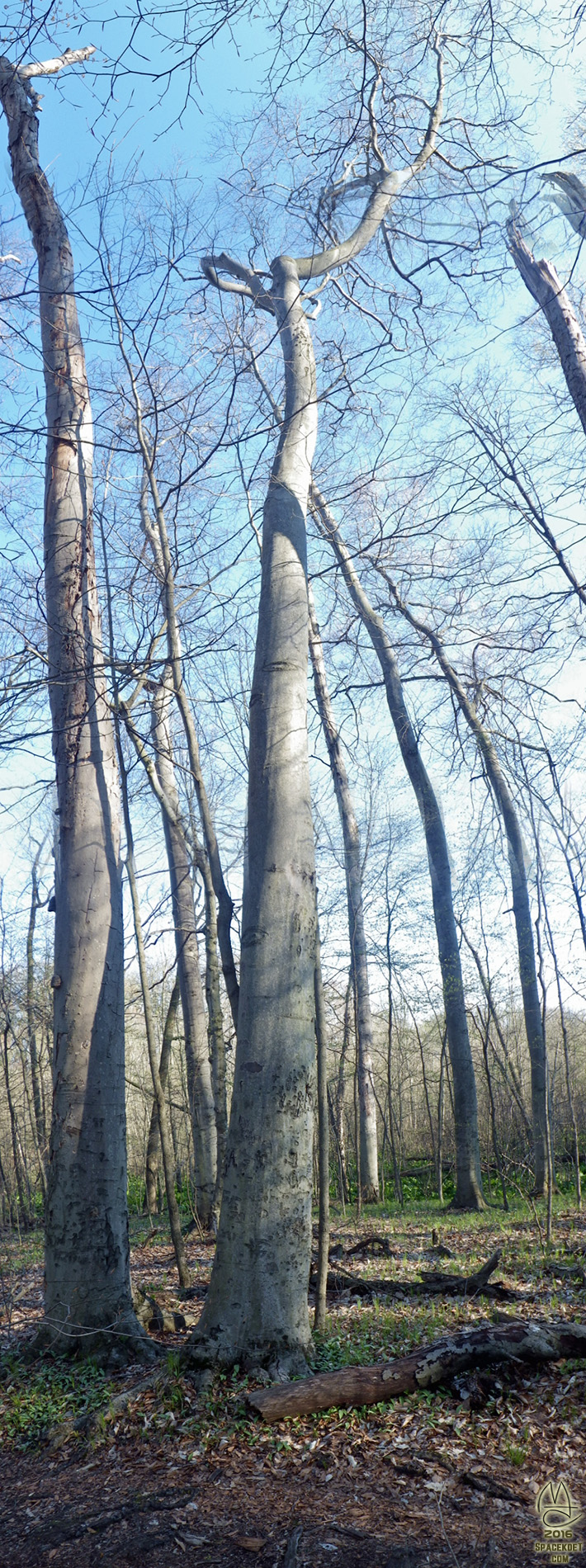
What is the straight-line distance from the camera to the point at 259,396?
7145mm

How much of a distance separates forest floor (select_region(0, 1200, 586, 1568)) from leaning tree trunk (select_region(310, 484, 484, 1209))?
5894 mm

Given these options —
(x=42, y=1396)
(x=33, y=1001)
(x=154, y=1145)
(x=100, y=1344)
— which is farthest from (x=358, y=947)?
(x=42, y=1396)

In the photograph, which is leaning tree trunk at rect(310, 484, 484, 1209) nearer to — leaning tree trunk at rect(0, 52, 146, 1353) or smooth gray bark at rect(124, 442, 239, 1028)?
smooth gray bark at rect(124, 442, 239, 1028)

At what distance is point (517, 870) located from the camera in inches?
467

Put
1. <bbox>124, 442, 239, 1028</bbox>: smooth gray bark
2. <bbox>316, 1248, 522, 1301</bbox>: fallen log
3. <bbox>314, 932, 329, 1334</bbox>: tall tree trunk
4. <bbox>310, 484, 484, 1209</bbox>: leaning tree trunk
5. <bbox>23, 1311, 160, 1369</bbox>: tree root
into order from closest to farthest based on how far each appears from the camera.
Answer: <bbox>23, 1311, 160, 1369</bbox>: tree root < <bbox>314, 932, 329, 1334</bbox>: tall tree trunk < <bbox>316, 1248, 522, 1301</bbox>: fallen log < <bbox>124, 442, 239, 1028</bbox>: smooth gray bark < <bbox>310, 484, 484, 1209</bbox>: leaning tree trunk

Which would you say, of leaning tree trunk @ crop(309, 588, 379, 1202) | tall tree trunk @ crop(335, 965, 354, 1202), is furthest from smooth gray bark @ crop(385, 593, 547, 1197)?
tall tree trunk @ crop(335, 965, 354, 1202)

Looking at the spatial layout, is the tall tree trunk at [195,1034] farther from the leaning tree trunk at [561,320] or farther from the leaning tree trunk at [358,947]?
the leaning tree trunk at [561,320]

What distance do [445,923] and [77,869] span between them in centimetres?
682

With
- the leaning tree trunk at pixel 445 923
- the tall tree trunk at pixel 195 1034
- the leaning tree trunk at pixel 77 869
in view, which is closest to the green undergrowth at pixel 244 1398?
the leaning tree trunk at pixel 77 869

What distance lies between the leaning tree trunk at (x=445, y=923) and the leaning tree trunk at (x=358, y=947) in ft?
3.06

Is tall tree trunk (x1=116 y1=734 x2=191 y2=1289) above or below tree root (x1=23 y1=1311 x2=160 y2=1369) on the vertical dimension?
above

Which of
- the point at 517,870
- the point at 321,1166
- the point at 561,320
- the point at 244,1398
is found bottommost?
the point at 244,1398

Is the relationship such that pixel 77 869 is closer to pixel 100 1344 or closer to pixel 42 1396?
pixel 100 1344

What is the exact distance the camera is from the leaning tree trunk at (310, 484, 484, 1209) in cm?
1023
